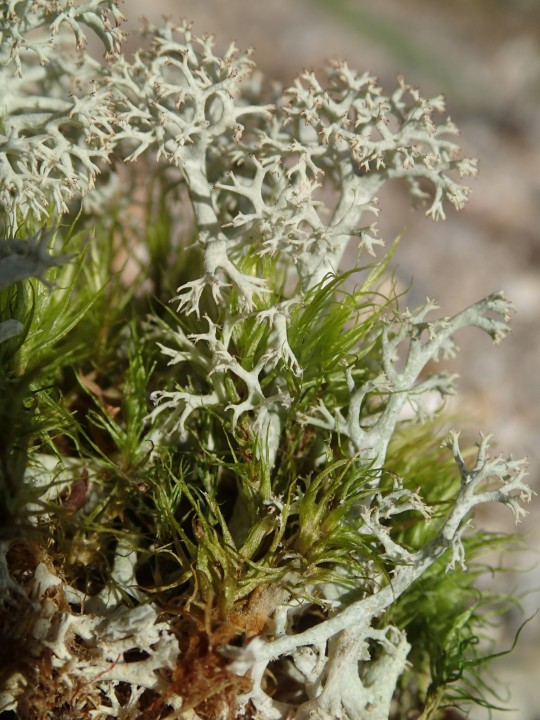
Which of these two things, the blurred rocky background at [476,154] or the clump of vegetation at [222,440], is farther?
the blurred rocky background at [476,154]

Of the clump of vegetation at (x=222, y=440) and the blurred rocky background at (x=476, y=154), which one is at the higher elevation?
the blurred rocky background at (x=476, y=154)

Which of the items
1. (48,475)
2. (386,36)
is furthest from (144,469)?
(386,36)

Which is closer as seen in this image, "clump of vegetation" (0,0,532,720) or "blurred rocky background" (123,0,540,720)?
"clump of vegetation" (0,0,532,720)

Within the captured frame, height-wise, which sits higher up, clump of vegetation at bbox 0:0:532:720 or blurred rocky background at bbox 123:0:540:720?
blurred rocky background at bbox 123:0:540:720

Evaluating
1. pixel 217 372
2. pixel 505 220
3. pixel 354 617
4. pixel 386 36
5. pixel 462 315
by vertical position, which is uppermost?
pixel 386 36

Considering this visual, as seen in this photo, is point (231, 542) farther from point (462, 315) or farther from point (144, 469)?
point (462, 315)

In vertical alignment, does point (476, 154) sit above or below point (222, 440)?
above

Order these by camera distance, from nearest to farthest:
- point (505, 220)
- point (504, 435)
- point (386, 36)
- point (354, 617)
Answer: point (354, 617), point (504, 435), point (505, 220), point (386, 36)

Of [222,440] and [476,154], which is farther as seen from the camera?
[476,154]
